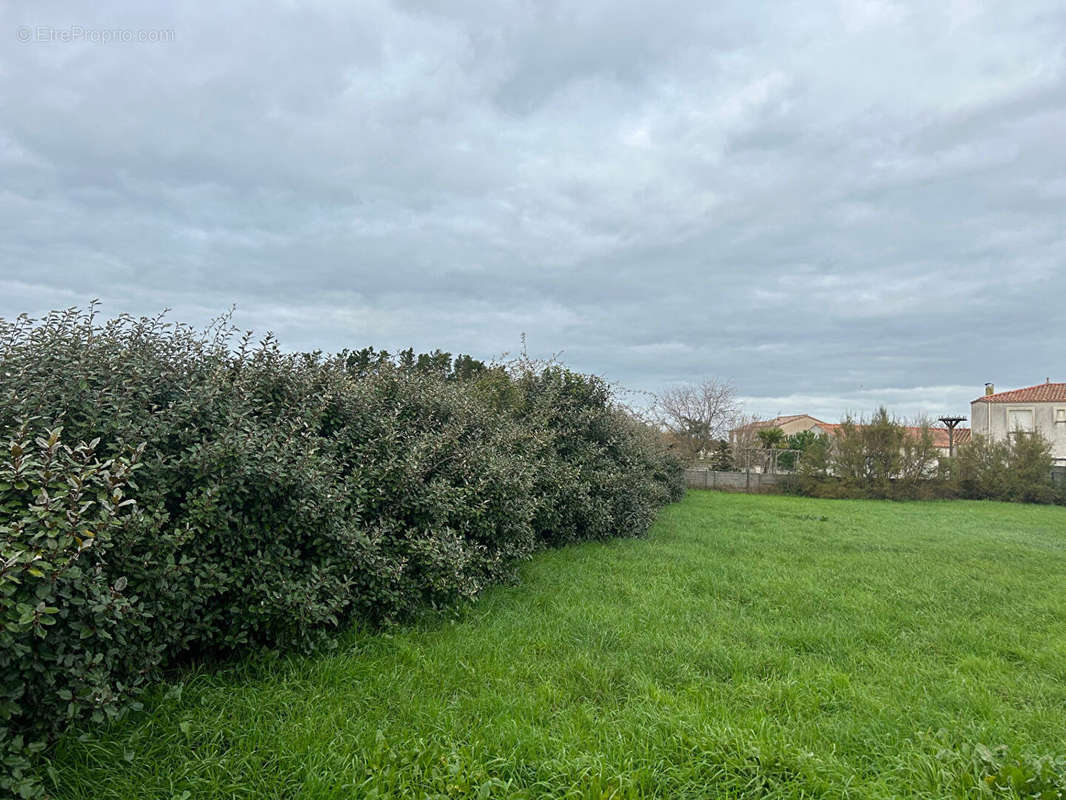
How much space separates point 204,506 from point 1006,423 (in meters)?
36.7

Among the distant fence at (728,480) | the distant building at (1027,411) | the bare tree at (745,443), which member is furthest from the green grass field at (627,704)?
the distant building at (1027,411)

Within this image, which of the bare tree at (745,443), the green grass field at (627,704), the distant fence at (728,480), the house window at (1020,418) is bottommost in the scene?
the green grass field at (627,704)

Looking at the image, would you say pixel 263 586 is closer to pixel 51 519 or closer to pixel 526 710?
pixel 51 519

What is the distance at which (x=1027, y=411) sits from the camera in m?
28.6

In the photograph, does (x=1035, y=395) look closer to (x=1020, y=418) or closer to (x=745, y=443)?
(x=1020, y=418)

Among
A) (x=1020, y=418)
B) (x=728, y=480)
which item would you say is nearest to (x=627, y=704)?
(x=728, y=480)

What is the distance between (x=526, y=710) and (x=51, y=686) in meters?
1.86

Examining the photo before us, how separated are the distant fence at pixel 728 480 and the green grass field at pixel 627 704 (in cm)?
1411

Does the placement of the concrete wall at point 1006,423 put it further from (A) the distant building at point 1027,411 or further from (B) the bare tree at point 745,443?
(B) the bare tree at point 745,443

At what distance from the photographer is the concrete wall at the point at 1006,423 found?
27.7 metres

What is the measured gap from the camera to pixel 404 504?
4.04 meters

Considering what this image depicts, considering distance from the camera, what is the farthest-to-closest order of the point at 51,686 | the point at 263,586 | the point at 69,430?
the point at 263,586 → the point at 69,430 → the point at 51,686

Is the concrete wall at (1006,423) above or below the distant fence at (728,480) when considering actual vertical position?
above

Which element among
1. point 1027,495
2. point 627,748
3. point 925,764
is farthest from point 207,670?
point 1027,495
